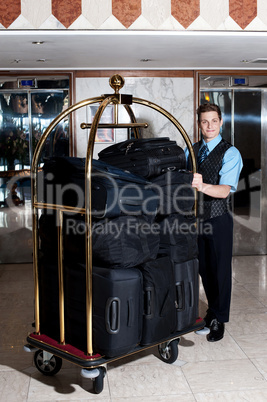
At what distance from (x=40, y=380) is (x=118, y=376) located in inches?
18.6

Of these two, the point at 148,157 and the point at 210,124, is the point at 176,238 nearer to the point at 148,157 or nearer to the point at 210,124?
the point at 148,157

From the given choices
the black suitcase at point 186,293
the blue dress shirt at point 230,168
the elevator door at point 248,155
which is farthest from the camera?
the elevator door at point 248,155

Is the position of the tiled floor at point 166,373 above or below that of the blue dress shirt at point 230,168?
below

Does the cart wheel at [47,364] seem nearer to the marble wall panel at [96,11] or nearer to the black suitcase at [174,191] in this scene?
the black suitcase at [174,191]

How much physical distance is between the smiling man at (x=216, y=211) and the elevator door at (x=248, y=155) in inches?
101

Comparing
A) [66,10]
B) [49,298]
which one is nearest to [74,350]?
[49,298]

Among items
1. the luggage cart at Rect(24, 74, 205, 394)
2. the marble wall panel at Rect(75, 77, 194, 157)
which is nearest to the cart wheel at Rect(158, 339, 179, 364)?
the luggage cart at Rect(24, 74, 205, 394)

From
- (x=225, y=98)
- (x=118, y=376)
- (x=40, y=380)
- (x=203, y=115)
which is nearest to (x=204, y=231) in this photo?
(x=203, y=115)

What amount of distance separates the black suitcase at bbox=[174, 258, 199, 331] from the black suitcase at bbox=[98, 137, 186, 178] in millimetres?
593

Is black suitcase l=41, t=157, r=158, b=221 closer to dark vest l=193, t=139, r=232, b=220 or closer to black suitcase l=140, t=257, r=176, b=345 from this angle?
black suitcase l=140, t=257, r=176, b=345

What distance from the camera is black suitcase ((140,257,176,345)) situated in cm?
294

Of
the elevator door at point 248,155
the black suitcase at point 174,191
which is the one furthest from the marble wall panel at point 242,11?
the elevator door at point 248,155

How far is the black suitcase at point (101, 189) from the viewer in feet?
9.21

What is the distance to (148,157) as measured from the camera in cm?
311
